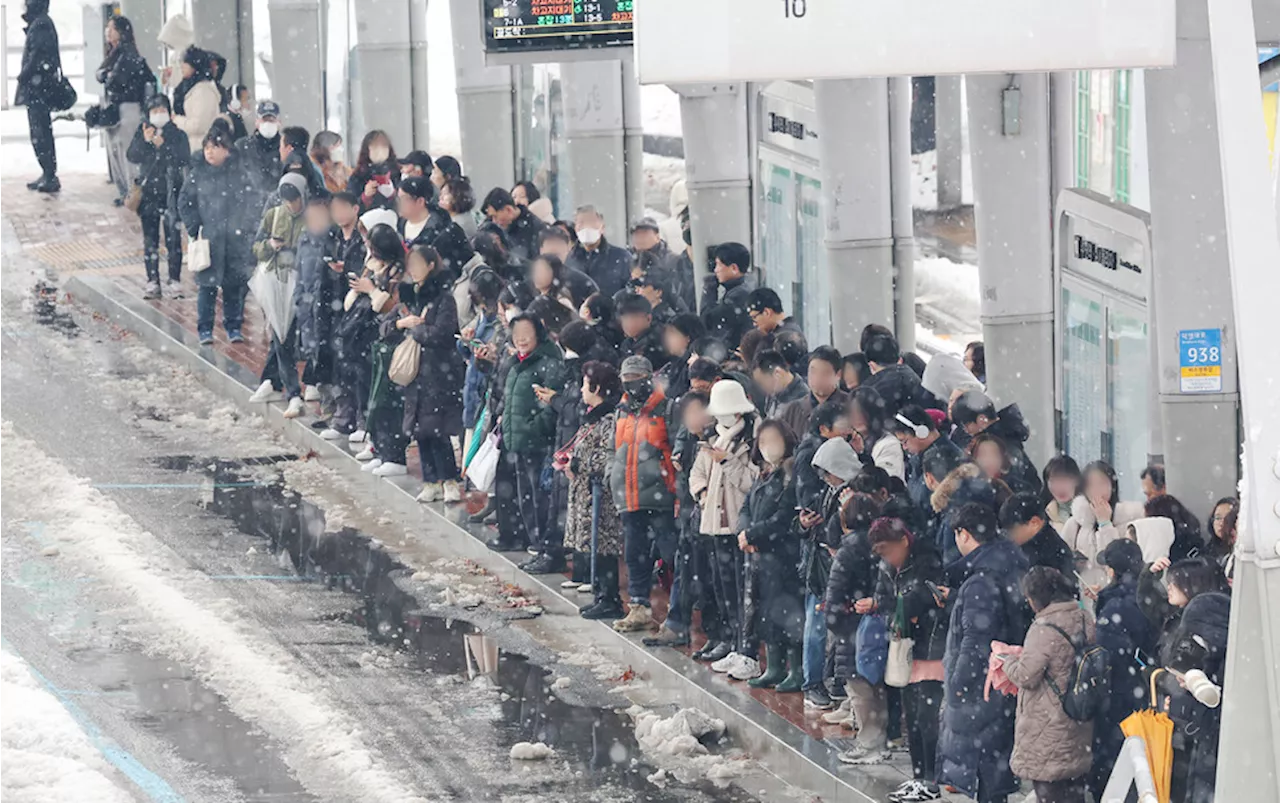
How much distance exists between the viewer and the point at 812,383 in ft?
38.9

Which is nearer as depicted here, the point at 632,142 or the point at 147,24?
the point at 632,142

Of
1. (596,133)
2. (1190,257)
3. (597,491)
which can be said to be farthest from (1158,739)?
(596,133)

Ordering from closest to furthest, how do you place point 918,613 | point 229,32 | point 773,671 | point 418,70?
point 918,613, point 773,671, point 418,70, point 229,32

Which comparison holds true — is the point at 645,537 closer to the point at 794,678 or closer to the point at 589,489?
the point at 589,489

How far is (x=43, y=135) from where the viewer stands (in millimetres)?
27188

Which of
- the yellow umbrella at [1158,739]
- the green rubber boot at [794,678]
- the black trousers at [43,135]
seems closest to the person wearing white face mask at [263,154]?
the black trousers at [43,135]

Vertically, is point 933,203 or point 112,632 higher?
point 933,203

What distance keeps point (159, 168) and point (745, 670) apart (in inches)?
417

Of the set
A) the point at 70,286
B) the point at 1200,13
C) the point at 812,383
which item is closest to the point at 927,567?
the point at 812,383

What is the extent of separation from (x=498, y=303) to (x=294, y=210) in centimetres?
354

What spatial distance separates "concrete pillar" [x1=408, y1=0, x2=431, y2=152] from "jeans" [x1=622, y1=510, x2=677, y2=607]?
39.5 ft

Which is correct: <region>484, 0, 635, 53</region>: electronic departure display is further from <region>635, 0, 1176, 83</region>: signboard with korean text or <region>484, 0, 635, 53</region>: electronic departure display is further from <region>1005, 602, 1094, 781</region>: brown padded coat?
<region>1005, 602, 1094, 781</region>: brown padded coat

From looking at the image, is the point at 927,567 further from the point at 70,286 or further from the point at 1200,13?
the point at 70,286

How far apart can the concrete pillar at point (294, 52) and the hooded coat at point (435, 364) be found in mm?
9839
